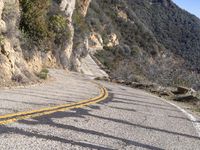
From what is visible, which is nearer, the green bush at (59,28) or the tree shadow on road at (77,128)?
the tree shadow on road at (77,128)

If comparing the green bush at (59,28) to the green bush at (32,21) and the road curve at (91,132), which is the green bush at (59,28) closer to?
Result: the green bush at (32,21)

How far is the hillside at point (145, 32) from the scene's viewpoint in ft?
317

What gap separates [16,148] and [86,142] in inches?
69.2

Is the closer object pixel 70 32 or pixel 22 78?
pixel 22 78

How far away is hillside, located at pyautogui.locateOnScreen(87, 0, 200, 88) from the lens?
317 ft

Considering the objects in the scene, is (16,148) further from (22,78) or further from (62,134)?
(22,78)

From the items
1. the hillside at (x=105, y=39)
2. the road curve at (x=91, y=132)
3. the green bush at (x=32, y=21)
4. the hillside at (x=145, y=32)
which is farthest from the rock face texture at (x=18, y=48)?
the hillside at (x=145, y=32)

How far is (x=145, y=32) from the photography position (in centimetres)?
11831

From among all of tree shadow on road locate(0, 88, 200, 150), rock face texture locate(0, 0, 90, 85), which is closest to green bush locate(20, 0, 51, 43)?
rock face texture locate(0, 0, 90, 85)

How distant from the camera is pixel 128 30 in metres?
117

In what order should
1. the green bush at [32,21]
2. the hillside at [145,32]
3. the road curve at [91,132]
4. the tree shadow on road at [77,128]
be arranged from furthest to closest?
the hillside at [145,32]
the green bush at [32,21]
the tree shadow on road at [77,128]
the road curve at [91,132]

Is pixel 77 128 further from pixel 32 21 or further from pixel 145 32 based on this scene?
pixel 145 32

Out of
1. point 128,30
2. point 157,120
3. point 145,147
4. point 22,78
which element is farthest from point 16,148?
point 128,30

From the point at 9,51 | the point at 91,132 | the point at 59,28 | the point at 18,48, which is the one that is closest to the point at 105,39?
the point at 59,28
